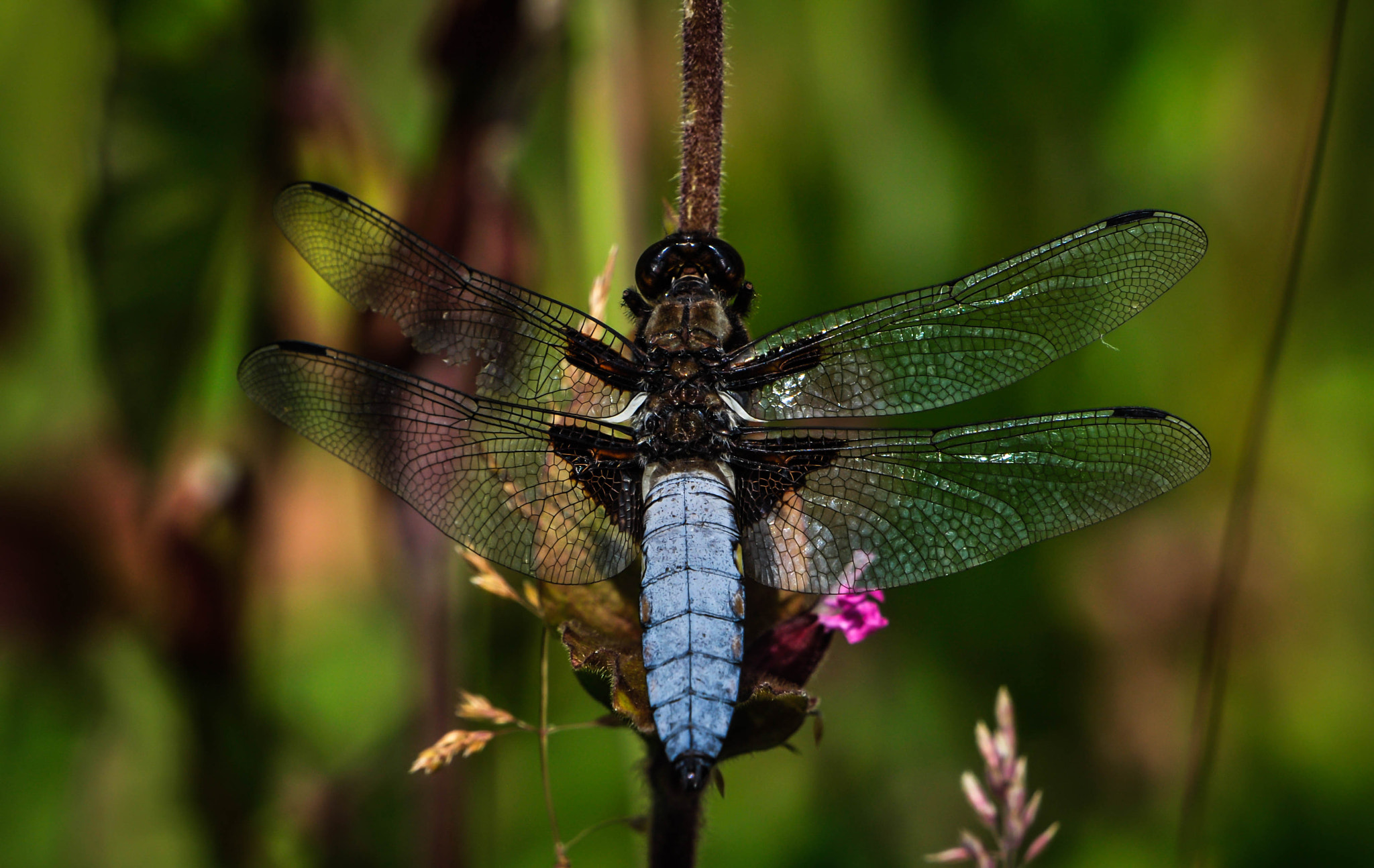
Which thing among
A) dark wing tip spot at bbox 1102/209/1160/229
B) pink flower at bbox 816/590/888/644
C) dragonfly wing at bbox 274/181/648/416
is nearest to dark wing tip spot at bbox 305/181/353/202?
dragonfly wing at bbox 274/181/648/416

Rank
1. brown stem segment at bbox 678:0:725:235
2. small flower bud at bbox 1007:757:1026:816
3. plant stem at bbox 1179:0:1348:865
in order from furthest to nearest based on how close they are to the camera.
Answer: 1. plant stem at bbox 1179:0:1348:865
2. small flower bud at bbox 1007:757:1026:816
3. brown stem segment at bbox 678:0:725:235

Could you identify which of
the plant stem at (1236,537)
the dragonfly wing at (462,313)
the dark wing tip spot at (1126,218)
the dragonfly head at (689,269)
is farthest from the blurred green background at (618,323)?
the dark wing tip spot at (1126,218)

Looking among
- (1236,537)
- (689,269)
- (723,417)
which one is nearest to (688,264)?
(689,269)

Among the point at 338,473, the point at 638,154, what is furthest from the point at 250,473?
the point at 638,154

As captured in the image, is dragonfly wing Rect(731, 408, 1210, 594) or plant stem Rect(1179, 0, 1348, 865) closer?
dragonfly wing Rect(731, 408, 1210, 594)

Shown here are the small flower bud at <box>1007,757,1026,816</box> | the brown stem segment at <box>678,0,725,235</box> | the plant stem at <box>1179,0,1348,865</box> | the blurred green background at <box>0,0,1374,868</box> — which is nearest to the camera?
the brown stem segment at <box>678,0,725,235</box>

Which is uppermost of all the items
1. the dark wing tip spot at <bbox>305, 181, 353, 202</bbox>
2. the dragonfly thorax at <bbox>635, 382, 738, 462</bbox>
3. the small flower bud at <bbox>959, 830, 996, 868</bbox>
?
the dark wing tip spot at <bbox>305, 181, 353, 202</bbox>

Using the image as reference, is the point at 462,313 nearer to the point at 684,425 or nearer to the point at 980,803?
the point at 684,425

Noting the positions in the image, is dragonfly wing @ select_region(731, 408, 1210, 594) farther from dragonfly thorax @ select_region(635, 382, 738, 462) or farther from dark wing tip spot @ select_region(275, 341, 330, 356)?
dark wing tip spot @ select_region(275, 341, 330, 356)
